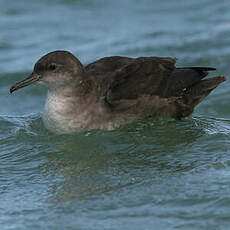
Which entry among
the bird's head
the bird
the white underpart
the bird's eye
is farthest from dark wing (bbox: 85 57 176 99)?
the bird's eye

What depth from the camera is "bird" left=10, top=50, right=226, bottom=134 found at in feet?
25.2

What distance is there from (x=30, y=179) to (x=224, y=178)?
5.88 feet

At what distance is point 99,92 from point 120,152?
886 millimetres

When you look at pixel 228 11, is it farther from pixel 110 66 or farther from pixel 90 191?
pixel 90 191

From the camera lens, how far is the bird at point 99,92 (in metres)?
7.69

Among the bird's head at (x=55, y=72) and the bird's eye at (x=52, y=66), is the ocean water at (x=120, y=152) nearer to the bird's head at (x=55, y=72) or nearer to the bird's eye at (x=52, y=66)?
the bird's head at (x=55, y=72)

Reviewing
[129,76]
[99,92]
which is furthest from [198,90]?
[99,92]

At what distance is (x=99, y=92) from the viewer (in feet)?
25.8

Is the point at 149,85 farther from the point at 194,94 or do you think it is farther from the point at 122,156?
the point at 122,156

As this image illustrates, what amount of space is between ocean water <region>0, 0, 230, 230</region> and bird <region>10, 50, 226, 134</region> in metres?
0.14

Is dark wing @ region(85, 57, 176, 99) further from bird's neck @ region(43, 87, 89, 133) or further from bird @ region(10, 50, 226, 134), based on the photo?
bird's neck @ region(43, 87, 89, 133)

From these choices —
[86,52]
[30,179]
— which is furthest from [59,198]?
[86,52]

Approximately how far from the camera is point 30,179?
262 inches

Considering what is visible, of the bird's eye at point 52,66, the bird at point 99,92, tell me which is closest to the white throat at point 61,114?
the bird at point 99,92
